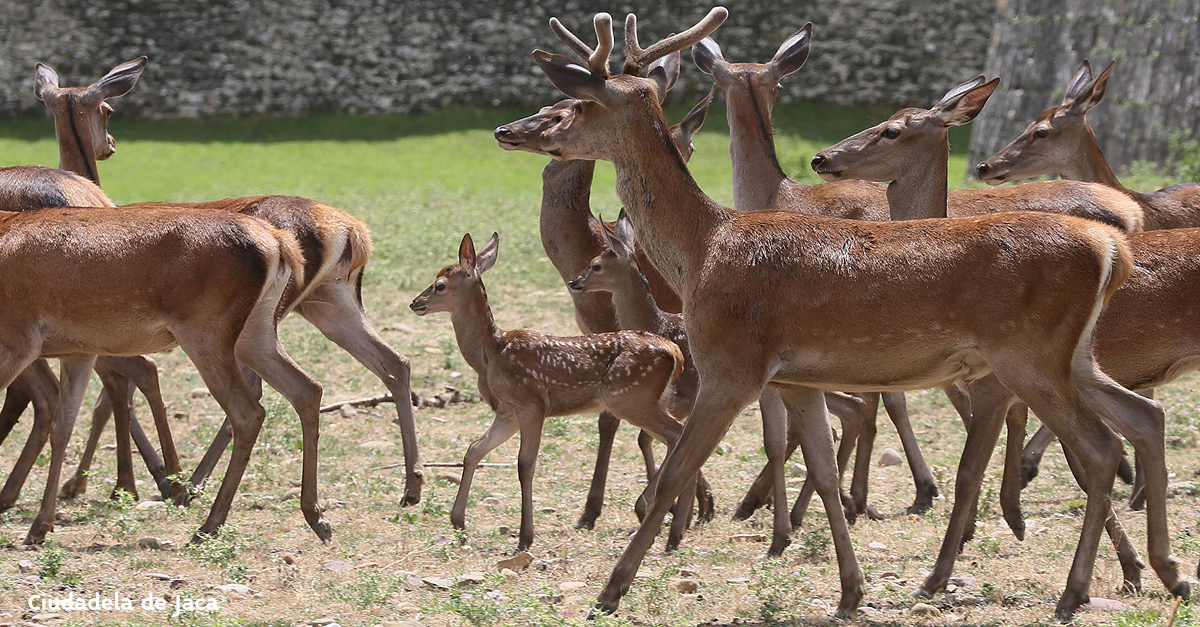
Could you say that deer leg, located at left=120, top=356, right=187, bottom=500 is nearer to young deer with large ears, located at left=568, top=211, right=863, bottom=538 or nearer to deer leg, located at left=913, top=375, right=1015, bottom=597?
young deer with large ears, located at left=568, top=211, right=863, bottom=538

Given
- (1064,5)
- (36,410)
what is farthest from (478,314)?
(1064,5)

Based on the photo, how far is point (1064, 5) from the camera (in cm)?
1741

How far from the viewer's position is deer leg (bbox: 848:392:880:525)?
6980 millimetres

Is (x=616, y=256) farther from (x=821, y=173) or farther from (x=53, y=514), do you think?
(x=53, y=514)

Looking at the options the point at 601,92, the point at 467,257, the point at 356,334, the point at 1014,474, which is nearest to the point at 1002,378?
the point at 1014,474

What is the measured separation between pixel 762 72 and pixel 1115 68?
10122 mm

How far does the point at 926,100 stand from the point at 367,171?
10.3 meters

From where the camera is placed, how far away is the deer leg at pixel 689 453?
203 inches

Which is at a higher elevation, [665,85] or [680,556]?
[665,85]

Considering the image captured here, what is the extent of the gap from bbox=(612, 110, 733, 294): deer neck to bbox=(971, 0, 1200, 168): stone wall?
1204 centimetres

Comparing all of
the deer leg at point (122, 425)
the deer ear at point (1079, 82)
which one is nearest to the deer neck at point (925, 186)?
the deer ear at point (1079, 82)

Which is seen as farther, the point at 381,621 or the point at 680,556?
the point at 680,556

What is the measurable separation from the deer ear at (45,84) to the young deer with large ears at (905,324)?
4.71 metres

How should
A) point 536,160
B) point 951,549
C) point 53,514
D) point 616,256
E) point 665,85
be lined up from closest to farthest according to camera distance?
point 951,549 < point 53,514 < point 665,85 < point 616,256 < point 536,160
